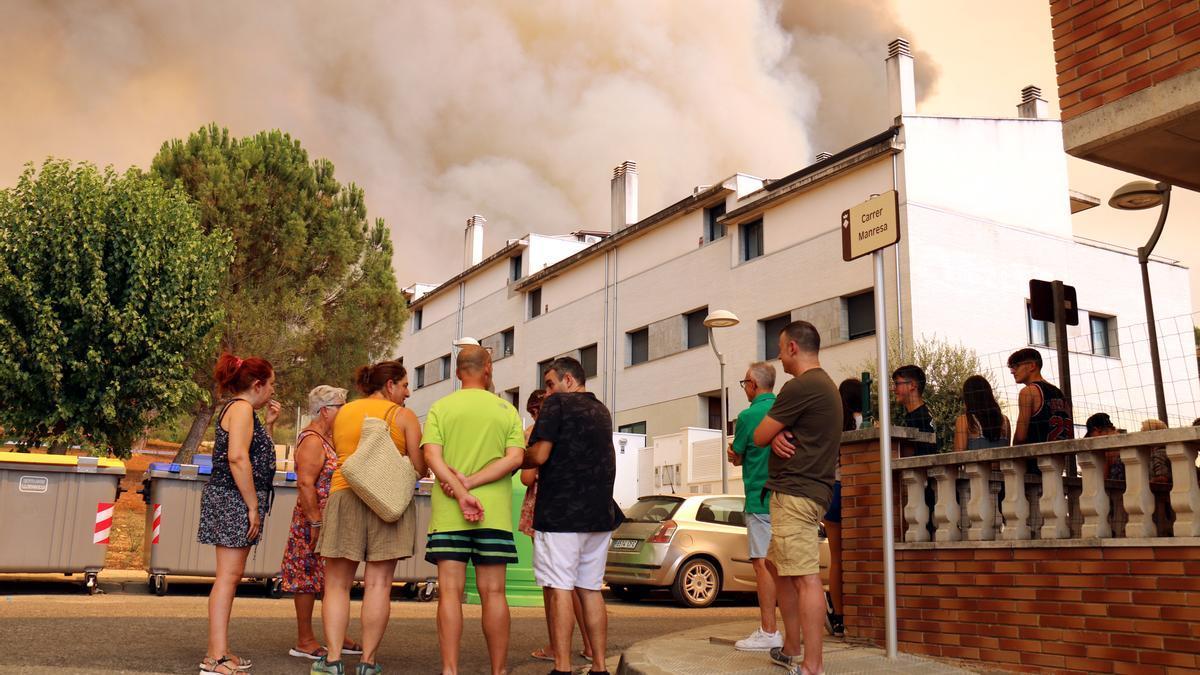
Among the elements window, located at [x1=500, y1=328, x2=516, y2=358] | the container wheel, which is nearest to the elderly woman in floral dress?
the container wheel

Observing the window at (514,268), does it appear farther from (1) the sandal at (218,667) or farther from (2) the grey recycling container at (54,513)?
(1) the sandal at (218,667)

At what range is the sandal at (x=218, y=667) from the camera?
564 cm

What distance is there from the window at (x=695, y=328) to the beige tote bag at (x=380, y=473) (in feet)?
86.2

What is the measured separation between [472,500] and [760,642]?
2.46 meters

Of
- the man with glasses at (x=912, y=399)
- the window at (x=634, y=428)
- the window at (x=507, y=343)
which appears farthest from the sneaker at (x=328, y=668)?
the window at (x=507, y=343)

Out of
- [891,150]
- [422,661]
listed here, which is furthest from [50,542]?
[891,150]

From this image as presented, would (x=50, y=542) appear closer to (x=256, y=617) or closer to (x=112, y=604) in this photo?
(x=112, y=604)

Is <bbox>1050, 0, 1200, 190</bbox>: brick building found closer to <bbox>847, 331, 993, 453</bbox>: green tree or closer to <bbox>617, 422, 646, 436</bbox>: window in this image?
<bbox>847, 331, 993, 453</bbox>: green tree

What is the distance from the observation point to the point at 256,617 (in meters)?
9.08

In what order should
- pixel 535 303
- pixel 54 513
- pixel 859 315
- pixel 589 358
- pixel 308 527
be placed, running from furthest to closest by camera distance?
1. pixel 535 303
2. pixel 589 358
3. pixel 859 315
4. pixel 54 513
5. pixel 308 527

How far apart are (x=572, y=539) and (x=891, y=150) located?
22649 millimetres

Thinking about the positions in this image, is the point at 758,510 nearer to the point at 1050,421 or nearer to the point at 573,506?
the point at 573,506

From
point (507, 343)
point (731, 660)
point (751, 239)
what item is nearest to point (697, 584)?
point (731, 660)

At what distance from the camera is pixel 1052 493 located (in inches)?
241
